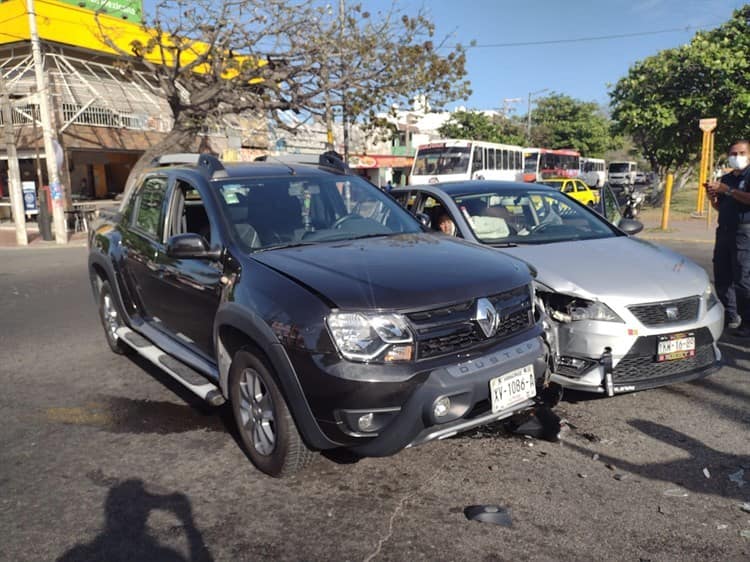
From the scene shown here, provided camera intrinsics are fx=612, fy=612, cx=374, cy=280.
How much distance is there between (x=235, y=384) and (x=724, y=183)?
5392mm

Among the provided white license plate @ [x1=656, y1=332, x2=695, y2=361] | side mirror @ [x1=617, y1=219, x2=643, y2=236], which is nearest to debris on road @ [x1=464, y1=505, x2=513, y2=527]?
white license plate @ [x1=656, y1=332, x2=695, y2=361]

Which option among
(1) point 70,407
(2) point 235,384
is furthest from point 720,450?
(1) point 70,407

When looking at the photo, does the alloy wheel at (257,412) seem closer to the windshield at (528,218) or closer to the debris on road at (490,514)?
the debris on road at (490,514)

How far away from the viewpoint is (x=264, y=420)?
344 centimetres

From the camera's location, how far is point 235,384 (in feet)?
11.8

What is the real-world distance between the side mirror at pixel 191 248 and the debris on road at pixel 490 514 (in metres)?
2.03

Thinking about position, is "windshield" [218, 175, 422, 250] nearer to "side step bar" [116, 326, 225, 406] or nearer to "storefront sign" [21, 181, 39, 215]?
"side step bar" [116, 326, 225, 406]

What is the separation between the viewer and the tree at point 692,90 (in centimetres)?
2202

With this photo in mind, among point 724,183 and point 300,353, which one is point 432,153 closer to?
point 724,183

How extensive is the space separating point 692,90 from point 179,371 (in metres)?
25.8

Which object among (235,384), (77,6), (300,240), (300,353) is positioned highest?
(77,6)

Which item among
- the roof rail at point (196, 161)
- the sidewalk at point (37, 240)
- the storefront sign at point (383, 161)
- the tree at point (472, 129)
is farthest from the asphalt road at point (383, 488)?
the tree at point (472, 129)

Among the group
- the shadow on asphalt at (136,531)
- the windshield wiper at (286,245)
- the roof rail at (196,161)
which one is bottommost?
the shadow on asphalt at (136,531)

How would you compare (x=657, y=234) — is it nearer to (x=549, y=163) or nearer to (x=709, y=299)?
(x=709, y=299)
